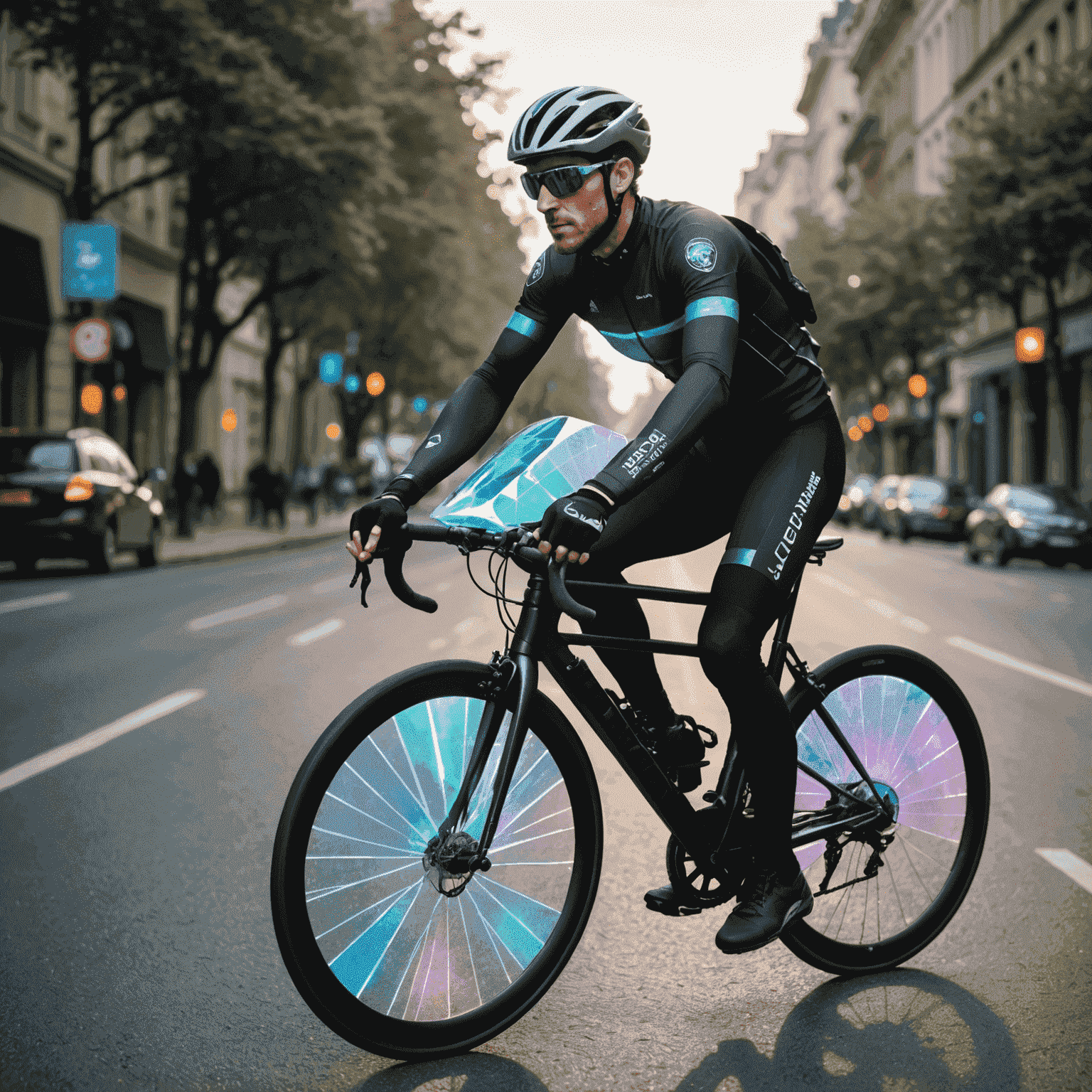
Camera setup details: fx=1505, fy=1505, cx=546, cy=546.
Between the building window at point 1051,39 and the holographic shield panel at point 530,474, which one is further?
the building window at point 1051,39

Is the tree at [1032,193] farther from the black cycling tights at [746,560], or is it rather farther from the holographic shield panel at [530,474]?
the holographic shield panel at [530,474]

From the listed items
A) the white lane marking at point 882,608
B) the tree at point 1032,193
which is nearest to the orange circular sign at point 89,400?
the white lane marking at point 882,608

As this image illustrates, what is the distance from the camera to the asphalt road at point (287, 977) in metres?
3.18

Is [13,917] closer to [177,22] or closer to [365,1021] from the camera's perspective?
[365,1021]

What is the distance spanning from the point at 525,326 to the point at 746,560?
2.47 feet

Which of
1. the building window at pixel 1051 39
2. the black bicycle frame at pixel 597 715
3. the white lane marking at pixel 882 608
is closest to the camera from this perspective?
the black bicycle frame at pixel 597 715

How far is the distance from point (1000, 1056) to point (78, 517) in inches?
622

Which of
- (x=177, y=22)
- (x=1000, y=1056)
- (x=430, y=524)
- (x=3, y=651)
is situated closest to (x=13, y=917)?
(x=430, y=524)

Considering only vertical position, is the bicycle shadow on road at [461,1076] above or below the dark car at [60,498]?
below

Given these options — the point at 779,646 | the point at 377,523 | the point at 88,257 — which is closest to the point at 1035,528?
the point at 88,257

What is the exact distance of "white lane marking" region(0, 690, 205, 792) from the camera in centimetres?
641

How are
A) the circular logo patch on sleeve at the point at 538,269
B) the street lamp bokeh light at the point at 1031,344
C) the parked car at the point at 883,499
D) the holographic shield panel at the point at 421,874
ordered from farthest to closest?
the parked car at the point at 883,499
the street lamp bokeh light at the point at 1031,344
the circular logo patch on sleeve at the point at 538,269
the holographic shield panel at the point at 421,874

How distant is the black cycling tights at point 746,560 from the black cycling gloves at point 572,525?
52 cm

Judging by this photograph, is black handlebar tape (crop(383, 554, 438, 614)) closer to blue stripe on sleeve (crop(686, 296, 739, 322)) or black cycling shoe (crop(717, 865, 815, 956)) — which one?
blue stripe on sleeve (crop(686, 296, 739, 322))
